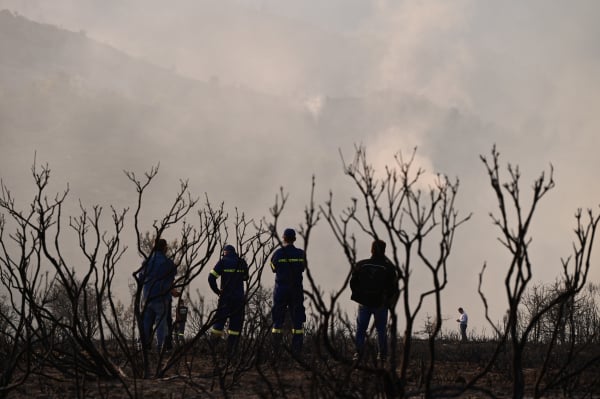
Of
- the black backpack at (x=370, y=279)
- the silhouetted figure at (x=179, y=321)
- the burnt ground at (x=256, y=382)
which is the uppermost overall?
the black backpack at (x=370, y=279)

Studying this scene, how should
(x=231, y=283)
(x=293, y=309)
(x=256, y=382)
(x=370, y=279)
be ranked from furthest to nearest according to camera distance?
(x=231, y=283) → (x=293, y=309) → (x=370, y=279) → (x=256, y=382)

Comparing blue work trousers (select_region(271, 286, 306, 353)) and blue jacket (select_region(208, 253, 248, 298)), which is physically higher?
blue jacket (select_region(208, 253, 248, 298))

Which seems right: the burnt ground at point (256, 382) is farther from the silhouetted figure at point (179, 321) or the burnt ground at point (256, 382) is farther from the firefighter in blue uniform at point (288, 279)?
the firefighter in blue uniform at point (288, 279)

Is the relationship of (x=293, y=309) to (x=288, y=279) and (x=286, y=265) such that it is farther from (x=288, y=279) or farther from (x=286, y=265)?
(x=286, y=265)

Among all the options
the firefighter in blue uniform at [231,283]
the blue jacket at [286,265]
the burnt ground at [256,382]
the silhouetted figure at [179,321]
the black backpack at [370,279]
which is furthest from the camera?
the blue jacket at [286,265]

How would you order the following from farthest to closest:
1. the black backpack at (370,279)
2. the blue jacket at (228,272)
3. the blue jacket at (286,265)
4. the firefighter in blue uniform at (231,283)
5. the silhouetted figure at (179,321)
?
the blue jacket at (286,265) < the blue jacket at (228,272) < the firefighter in blue uniform at (231,283) < the black backpack at (370,279) < the silhouetted figure at (179,321)

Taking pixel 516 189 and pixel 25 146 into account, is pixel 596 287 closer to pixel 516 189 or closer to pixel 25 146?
pixel 516 189

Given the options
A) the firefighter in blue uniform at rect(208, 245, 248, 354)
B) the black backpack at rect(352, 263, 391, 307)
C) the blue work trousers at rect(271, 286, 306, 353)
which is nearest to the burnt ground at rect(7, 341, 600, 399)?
the firefighter in blue uniform at rect(208, 245, 248, 354)

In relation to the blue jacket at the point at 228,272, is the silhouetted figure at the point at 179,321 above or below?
below

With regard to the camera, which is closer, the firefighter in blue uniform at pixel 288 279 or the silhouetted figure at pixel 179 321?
the silhouetted figure at pixel 179 321

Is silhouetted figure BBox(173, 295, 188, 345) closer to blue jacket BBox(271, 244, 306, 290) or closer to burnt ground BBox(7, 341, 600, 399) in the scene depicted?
burnt ground BBox(7, 341, 600, 399)

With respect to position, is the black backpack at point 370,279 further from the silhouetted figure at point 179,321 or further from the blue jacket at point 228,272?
the silhouetted figure at point 179,321

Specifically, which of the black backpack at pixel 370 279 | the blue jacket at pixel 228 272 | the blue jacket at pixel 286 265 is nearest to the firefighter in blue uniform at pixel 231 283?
the blue jacket at pixel 228 272

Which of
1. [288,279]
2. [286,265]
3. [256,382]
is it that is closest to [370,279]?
[288,279]
